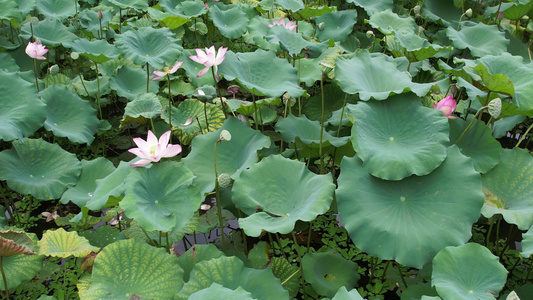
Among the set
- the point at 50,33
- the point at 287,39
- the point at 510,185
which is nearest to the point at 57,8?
the point at 50,33

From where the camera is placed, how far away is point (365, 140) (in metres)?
1.75

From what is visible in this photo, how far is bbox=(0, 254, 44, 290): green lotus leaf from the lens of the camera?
1.64 m

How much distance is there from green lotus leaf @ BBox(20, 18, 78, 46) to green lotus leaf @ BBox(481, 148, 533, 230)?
2.65 m

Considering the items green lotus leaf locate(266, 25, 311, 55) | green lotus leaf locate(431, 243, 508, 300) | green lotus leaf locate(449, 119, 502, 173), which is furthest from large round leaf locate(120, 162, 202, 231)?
green lotus leaf locate(449, 119, 502, 173)

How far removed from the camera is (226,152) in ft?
6.55

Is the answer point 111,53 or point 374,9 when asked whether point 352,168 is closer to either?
point 111,53

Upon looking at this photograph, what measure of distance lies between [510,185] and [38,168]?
87.0 inches

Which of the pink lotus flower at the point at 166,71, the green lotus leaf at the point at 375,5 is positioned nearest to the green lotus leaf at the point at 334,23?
the green lotus leaf at the point at 375,5

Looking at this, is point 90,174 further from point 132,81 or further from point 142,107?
point 132,81

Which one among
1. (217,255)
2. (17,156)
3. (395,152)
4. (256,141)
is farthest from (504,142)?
(17,156)

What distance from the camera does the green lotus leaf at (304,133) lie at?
201 centimetres

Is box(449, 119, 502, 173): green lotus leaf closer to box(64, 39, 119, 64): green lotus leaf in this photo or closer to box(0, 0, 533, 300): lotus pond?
box(0, 0, 533, 300): lotus pond

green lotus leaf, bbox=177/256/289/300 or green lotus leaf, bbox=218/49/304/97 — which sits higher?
green lotus leaf, bbox=218/49/304/97

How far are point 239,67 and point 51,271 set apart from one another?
1.28m
